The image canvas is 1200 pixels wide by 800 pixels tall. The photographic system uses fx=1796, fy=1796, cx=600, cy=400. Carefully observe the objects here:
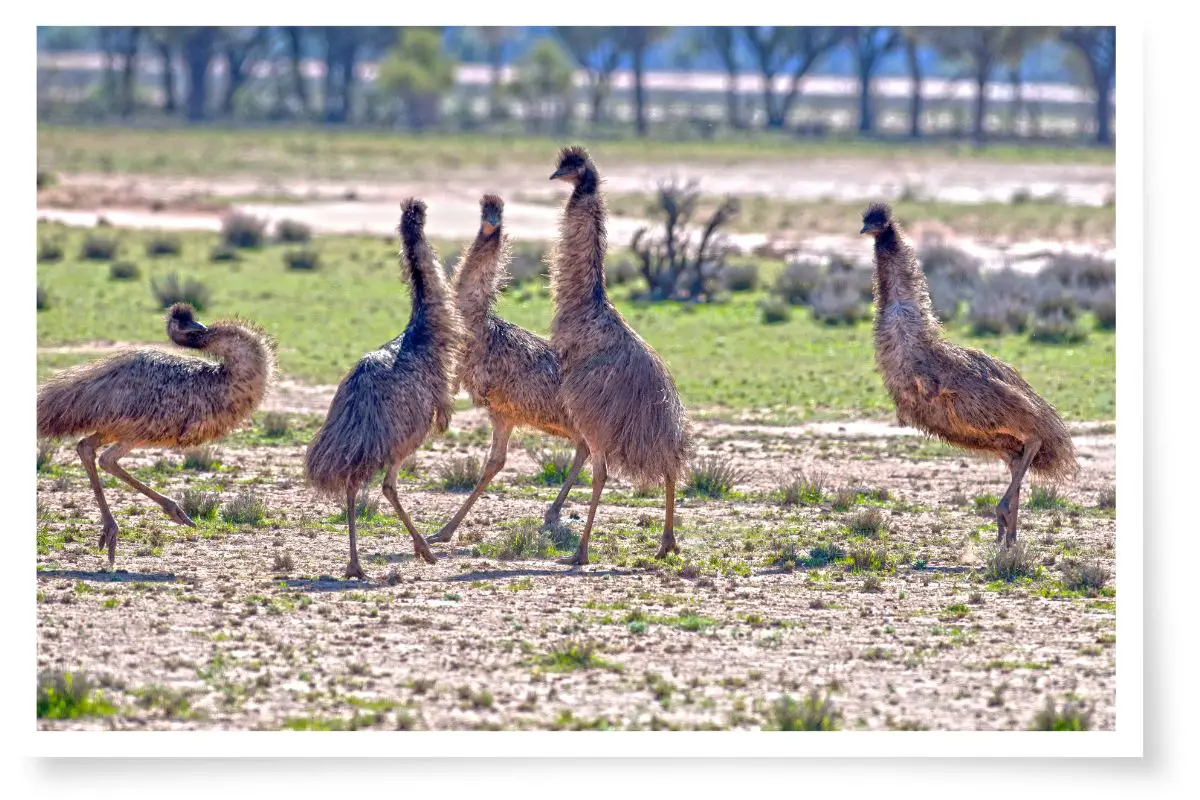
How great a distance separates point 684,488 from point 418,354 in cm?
320

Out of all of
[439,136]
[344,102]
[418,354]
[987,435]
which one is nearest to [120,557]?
[418,354]

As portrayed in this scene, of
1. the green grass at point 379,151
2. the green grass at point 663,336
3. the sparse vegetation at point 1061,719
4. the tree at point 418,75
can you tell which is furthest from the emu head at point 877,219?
the tree at point 418,75

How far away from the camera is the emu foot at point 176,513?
34.1 ft

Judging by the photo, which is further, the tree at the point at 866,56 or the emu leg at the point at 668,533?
the tree at the point at 866,56

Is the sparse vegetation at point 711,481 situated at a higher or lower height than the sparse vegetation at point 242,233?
lower

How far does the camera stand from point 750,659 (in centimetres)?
824

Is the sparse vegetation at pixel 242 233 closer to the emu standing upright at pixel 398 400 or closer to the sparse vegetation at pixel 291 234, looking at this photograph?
the sparse vegetation at pixel 291 234

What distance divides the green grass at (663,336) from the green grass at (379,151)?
2058 centimetres

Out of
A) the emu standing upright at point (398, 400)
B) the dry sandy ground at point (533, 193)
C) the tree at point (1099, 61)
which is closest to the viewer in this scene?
the emu standing upright at point (398, 400)

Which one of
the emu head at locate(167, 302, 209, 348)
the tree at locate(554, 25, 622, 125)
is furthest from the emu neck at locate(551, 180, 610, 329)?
the tree at locate(554, 25, 622, 125)

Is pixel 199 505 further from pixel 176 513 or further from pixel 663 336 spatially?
pixel 663 336

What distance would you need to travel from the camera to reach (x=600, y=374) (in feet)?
33.5

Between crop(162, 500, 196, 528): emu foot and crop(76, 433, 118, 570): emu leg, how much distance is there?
1.17ft
